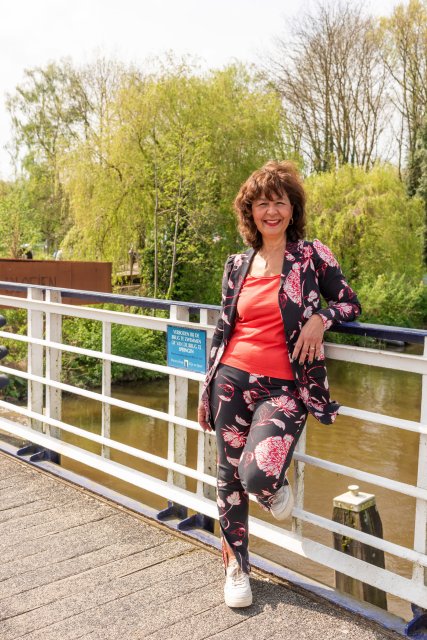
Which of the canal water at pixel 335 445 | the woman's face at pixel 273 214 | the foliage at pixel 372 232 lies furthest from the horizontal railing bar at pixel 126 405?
Result: the foliage at pixel 372 232

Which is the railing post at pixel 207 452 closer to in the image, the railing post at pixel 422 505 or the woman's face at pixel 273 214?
the woman's face at pixel 273 214

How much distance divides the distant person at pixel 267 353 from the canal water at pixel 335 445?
3.51 m

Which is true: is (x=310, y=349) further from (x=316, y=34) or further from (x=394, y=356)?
(x=316, y=34)

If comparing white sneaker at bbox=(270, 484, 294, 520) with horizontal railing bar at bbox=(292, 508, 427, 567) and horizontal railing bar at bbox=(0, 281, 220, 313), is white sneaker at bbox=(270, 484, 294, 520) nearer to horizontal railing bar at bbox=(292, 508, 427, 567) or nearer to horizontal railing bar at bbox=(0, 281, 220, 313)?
horizontal railing bar at bbox=(292, 508, 427, 567)

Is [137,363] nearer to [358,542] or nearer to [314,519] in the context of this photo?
[314,519]

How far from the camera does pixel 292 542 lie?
9.48 feet

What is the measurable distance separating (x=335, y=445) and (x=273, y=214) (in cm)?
951

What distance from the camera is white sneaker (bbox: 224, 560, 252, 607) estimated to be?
8.66 feet

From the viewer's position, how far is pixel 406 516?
8.62m

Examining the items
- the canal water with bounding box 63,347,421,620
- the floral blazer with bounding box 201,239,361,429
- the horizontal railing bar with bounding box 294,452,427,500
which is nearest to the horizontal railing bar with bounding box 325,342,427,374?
the floral blazer with bounding box 201,239,361,429

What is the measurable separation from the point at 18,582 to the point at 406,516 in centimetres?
659

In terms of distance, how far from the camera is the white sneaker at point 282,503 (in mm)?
2658

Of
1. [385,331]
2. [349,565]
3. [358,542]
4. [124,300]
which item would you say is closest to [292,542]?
[349,565]

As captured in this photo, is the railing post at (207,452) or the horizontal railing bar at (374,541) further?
the railing post at (207,452)
